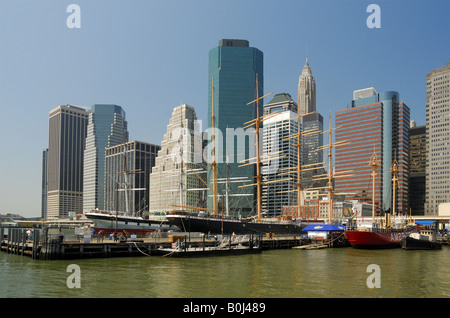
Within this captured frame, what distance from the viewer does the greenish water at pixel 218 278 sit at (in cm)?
2805

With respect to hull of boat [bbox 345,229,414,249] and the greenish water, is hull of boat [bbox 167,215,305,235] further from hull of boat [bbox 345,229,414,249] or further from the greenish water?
the greenish water

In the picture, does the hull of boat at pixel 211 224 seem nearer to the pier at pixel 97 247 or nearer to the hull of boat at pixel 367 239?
the hull of boat at pixel 367 239

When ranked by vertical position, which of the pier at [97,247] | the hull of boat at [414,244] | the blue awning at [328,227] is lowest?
the hull of boat at [414,244]

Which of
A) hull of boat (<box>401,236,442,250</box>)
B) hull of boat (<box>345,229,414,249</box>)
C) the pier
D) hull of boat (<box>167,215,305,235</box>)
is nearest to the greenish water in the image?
the pier

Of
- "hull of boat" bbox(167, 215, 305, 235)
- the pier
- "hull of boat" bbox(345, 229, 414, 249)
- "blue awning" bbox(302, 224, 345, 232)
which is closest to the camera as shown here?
the pier

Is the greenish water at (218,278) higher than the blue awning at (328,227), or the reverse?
the greenish water at (218,278)

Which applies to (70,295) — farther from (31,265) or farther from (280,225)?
(280,225)

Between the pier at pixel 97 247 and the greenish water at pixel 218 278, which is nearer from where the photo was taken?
the greenish water at pixel 218 278

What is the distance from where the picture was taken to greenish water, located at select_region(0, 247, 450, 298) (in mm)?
28047

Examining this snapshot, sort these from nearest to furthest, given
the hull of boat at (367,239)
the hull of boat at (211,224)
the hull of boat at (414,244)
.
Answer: the hull of boat at (414,244)
the hull of boat at (367,239)
the hull of boat at (211,224)

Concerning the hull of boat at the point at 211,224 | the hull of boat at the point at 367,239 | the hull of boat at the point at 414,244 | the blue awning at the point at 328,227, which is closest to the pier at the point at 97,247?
the hull of boat at the point at 367,239

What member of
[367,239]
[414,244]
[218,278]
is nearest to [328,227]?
[367,239]
